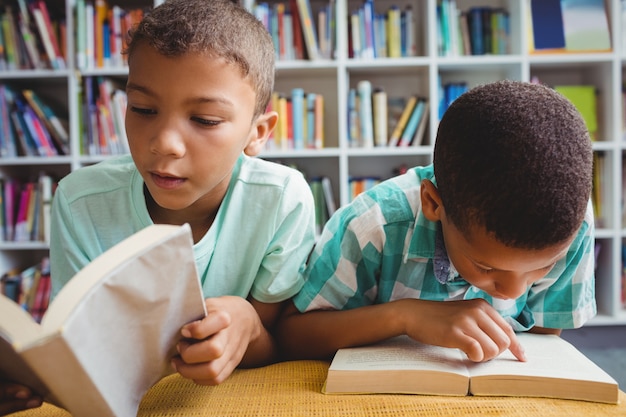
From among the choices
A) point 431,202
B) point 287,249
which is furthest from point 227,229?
point 431,202

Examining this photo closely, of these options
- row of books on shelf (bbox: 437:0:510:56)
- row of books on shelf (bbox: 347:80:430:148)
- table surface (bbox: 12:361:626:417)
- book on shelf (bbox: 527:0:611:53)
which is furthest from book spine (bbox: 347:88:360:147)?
table surface (bbox: 12:361:626:417)

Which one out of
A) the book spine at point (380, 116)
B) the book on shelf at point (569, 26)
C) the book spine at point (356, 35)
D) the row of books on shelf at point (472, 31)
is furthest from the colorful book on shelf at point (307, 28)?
the book on shelf at point (569, 26)

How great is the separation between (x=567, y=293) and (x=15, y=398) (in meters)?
0.78

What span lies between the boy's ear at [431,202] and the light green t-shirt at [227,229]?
24 centimetres

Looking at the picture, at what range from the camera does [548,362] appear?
2.17 feet

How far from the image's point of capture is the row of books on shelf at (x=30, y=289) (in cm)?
262

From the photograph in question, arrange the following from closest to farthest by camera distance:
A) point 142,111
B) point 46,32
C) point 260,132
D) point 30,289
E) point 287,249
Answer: point 142,111 → point 287,249 → point 260,132 → point 46,32 → point 30,289

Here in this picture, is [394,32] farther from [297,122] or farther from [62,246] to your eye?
[62,246]

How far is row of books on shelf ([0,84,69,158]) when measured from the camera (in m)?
2.60

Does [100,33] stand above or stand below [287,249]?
above

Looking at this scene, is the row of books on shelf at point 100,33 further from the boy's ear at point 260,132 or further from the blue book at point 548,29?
the blue book at point 548,29

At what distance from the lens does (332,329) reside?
0.79m

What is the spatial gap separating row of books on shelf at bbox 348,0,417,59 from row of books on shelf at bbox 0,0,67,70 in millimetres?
1436

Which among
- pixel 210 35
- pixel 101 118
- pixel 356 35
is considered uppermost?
pixel 356 35
